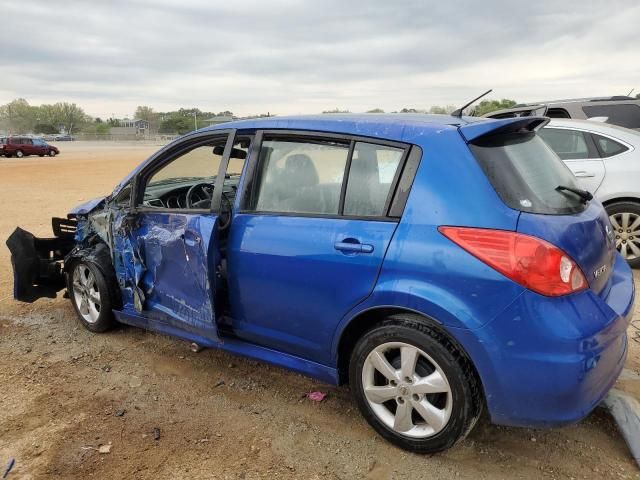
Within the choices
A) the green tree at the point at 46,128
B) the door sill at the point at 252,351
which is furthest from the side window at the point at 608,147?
the green tree at the point at 46,128

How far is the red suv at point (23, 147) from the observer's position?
36.2 m

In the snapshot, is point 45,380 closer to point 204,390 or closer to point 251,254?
point 204,390

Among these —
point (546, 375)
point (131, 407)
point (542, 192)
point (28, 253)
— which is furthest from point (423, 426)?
point (28, 253)

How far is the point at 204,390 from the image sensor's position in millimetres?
3406

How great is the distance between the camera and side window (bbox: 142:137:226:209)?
3.61 m

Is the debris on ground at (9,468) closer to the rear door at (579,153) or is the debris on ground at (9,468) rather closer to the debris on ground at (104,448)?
the debris on ground at (104,448)

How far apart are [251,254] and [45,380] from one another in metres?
1.81

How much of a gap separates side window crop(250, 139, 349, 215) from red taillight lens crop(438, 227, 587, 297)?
82cm

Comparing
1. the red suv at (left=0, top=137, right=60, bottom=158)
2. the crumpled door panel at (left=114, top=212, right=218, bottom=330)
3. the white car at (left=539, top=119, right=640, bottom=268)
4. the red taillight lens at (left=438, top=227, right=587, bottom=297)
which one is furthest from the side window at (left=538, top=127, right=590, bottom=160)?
the red suv at (left=0, top=137, right=60, bottom=158)

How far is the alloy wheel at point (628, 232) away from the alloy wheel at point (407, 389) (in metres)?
4.19

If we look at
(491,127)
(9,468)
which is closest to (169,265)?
(9,468)

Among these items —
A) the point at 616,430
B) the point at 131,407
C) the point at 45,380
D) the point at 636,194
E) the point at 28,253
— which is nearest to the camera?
the point at 616,430

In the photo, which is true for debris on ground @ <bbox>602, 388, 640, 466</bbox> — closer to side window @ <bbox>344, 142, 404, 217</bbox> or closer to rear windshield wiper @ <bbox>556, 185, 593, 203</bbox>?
rear windshield wiper @ <bbox>556, 185, 593, 203</bbox>

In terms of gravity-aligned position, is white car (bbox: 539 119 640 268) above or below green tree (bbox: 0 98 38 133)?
below
